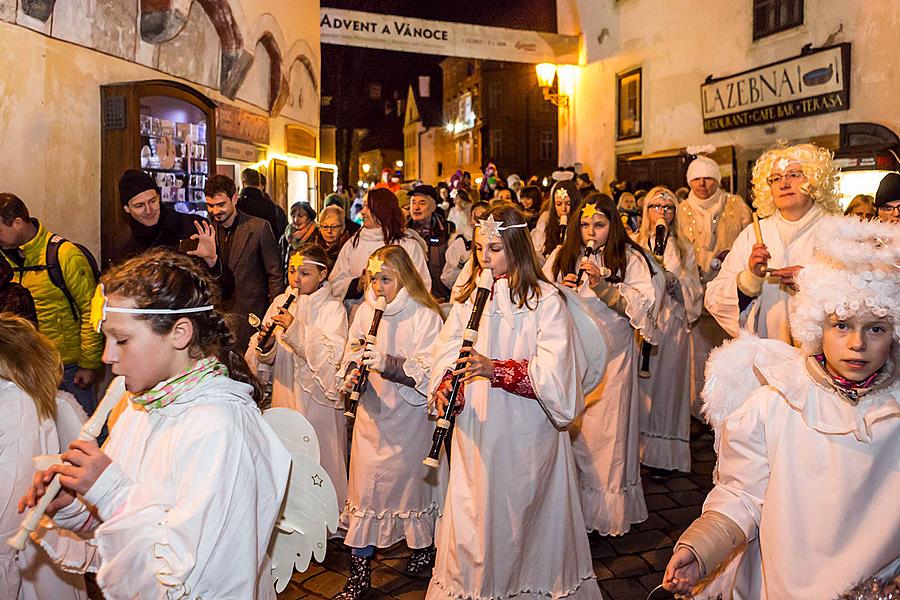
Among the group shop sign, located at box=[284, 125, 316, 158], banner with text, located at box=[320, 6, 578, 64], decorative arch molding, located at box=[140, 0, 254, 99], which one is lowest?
shop sign, located at box=[284, 125, 316, 158]

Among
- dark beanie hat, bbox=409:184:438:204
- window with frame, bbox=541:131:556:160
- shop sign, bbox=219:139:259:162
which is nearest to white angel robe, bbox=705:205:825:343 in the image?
dark beanie hat, bbox=409:184:438:204

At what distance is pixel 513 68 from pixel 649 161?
86.3ft

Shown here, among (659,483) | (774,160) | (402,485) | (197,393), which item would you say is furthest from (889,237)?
(659,483)

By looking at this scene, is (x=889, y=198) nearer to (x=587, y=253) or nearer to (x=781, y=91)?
(x=587, y=253)

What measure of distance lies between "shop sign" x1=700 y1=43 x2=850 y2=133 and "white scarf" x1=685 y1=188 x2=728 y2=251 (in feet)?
10.9

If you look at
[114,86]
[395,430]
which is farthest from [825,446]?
[114,86]

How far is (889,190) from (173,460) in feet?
19.3

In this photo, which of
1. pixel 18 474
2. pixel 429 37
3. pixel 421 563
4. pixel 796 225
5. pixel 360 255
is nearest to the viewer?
pixel 18 474

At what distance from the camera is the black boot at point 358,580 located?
4434mm

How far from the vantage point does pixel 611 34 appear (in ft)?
53.6

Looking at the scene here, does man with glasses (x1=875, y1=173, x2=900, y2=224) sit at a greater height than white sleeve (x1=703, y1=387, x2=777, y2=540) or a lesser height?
greater

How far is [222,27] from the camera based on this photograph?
10.3 metres

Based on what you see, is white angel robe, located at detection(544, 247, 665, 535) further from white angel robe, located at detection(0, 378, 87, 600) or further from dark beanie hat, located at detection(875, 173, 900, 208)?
white angel robe, located at detection(0, 378, 87, 600)

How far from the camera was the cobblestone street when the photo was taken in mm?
4551
